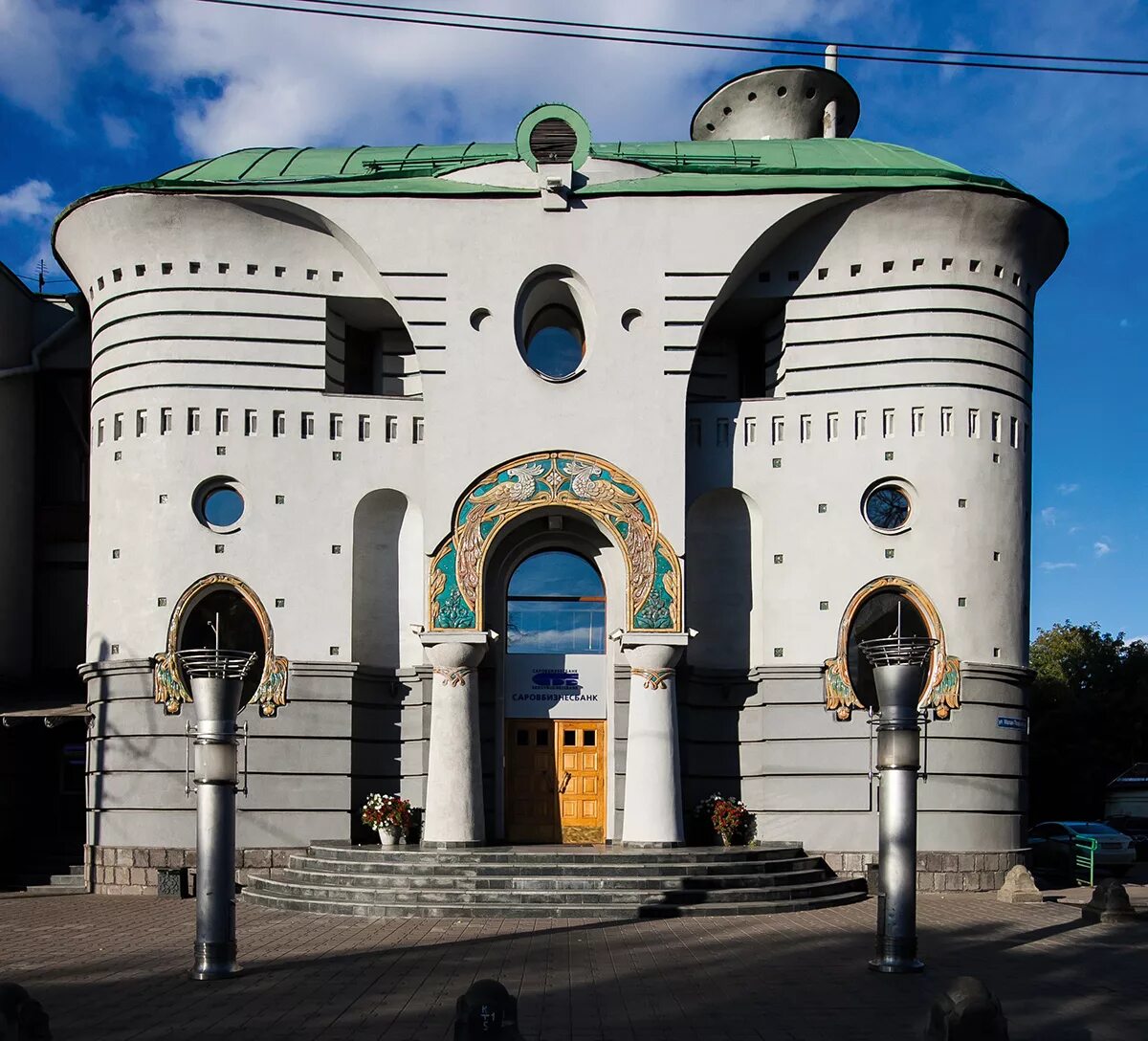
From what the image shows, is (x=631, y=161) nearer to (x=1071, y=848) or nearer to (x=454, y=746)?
(x=454, y=746)

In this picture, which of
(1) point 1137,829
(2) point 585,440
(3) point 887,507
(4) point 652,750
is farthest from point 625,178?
(1) point 1137,829

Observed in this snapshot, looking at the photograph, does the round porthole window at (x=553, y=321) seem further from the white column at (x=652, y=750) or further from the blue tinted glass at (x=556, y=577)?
the white column at (x=652, y=750)

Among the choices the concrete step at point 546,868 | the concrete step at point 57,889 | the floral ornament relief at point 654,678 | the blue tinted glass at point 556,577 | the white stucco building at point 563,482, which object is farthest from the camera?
the blue tinted glass at point 556,577

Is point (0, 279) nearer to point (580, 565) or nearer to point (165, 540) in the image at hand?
point (165, 540)

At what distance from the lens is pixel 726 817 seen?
2494 centimetres

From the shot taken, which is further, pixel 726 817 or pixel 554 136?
pixel 554 136

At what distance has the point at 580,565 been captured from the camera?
26.9m

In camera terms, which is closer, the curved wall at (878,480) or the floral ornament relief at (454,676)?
the floral ornament relief at (454,676)

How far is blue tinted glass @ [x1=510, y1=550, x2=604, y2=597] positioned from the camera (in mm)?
26828

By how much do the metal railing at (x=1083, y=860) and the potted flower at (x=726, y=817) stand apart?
741 centimetres

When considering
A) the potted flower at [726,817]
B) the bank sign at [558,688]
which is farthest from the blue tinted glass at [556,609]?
the potted flower at [726,817]

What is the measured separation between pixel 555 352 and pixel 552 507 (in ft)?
11.5

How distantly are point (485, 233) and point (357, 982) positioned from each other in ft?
49.4

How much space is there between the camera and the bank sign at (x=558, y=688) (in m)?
26.4
